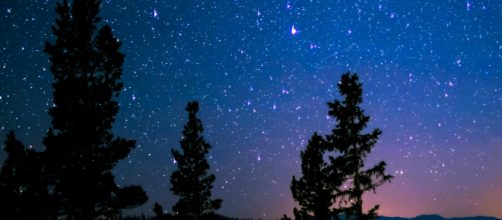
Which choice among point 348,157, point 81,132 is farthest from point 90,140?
point 348,157

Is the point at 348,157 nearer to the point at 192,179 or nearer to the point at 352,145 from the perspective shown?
the point at 352,145

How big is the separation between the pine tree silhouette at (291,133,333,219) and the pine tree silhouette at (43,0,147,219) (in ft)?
38.2

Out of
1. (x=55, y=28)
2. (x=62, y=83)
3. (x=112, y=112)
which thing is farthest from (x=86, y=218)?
(x=55, y=28)

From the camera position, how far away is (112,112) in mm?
22156

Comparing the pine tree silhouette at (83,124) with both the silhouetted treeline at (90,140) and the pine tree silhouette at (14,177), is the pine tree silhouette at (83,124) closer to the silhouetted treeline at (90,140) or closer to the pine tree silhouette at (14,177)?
the silhouetted treeline at (90,140)

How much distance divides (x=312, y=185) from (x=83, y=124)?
15.5 meters

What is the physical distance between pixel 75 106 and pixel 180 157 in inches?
633

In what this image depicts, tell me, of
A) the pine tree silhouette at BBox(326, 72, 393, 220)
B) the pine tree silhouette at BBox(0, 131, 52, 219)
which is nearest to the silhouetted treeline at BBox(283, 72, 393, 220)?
the pine tree silhouette at BBox(326, 72, 393, 220)

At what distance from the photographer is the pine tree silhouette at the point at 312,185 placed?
2797 cm

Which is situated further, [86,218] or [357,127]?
[357,127]

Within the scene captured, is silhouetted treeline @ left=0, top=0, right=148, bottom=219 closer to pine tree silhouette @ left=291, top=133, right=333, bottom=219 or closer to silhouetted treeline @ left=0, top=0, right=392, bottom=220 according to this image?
silhouetted treeline @ left=0, top=0, right=392, bottom=220

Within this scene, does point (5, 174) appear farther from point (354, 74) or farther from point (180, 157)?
point (354, 74)

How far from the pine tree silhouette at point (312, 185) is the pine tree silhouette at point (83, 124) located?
11.6m

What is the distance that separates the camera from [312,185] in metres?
28.6
